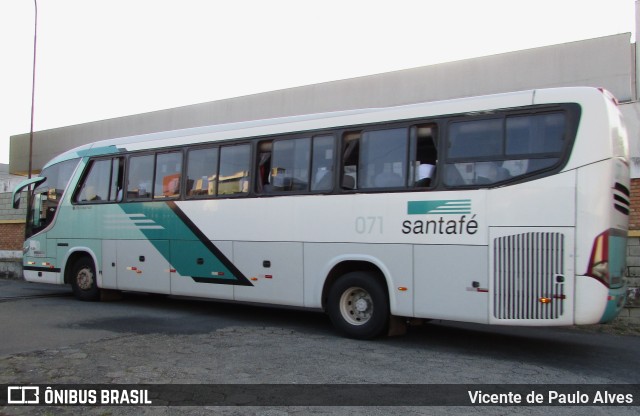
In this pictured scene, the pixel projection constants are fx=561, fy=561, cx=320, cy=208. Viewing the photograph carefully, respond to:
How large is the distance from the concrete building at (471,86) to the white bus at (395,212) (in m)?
4.63

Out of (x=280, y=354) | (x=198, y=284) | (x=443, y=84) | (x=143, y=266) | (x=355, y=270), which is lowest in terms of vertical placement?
(x=280, y=354)

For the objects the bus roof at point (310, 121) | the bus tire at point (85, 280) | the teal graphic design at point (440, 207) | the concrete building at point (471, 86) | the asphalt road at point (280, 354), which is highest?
the concrete building at point (471, 86)

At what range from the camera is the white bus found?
6.77m

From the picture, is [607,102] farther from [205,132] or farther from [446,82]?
[446,82]

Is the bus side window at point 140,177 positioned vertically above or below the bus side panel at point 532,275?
above

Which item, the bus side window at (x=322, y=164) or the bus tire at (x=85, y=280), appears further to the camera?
the bus tire at (x=85, y=280)

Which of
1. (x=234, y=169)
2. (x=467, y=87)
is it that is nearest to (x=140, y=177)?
(x=234, y=169)

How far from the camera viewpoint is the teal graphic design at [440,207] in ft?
24.3

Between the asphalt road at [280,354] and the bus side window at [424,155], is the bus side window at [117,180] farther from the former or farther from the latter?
the bus side window at [424,155]

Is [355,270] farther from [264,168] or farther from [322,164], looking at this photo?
[264,168]

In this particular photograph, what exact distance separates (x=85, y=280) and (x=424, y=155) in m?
8.57

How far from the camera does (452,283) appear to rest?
748cm

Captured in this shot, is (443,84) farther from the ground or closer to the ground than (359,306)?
farther from the ground

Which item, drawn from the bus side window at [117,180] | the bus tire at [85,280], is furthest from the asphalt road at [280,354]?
the bus side window at [117,180]
